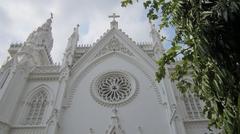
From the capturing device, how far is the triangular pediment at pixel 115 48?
2178 cm

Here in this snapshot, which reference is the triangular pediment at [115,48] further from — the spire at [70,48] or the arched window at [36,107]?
the arched window at [36,107]

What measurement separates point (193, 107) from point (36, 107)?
14617 mm

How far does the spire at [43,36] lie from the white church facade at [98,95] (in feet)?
9.68

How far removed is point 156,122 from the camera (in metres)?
17.2

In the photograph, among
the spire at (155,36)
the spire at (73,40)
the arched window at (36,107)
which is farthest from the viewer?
the spire at (73,40)

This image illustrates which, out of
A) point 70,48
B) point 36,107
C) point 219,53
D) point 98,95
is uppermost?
point 70,48

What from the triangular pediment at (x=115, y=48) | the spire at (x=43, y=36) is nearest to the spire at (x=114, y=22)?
the triangular pediment at (x=115, y=48)

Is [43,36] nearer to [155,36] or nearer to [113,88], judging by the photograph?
[113,88]

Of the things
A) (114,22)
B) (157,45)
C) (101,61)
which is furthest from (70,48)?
(157,45)

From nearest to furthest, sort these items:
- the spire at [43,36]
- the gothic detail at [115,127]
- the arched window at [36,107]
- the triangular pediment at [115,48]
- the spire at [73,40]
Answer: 1. the gothic detail at [115,127]
2. the arched window at [36,107]
3. the triangular pediment at [115,48]
4. the spire at [73,40]
5. the spire at [43,36]

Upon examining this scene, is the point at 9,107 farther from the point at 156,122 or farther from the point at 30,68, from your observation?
the point at 156,122

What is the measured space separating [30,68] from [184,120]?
53.8 ft

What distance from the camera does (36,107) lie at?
19438mm

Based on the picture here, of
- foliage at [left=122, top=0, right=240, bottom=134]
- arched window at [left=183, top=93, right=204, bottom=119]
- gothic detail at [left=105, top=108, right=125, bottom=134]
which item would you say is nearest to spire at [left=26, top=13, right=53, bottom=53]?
gothic detail at [left=105, top=108, right=125, bottom=134]
